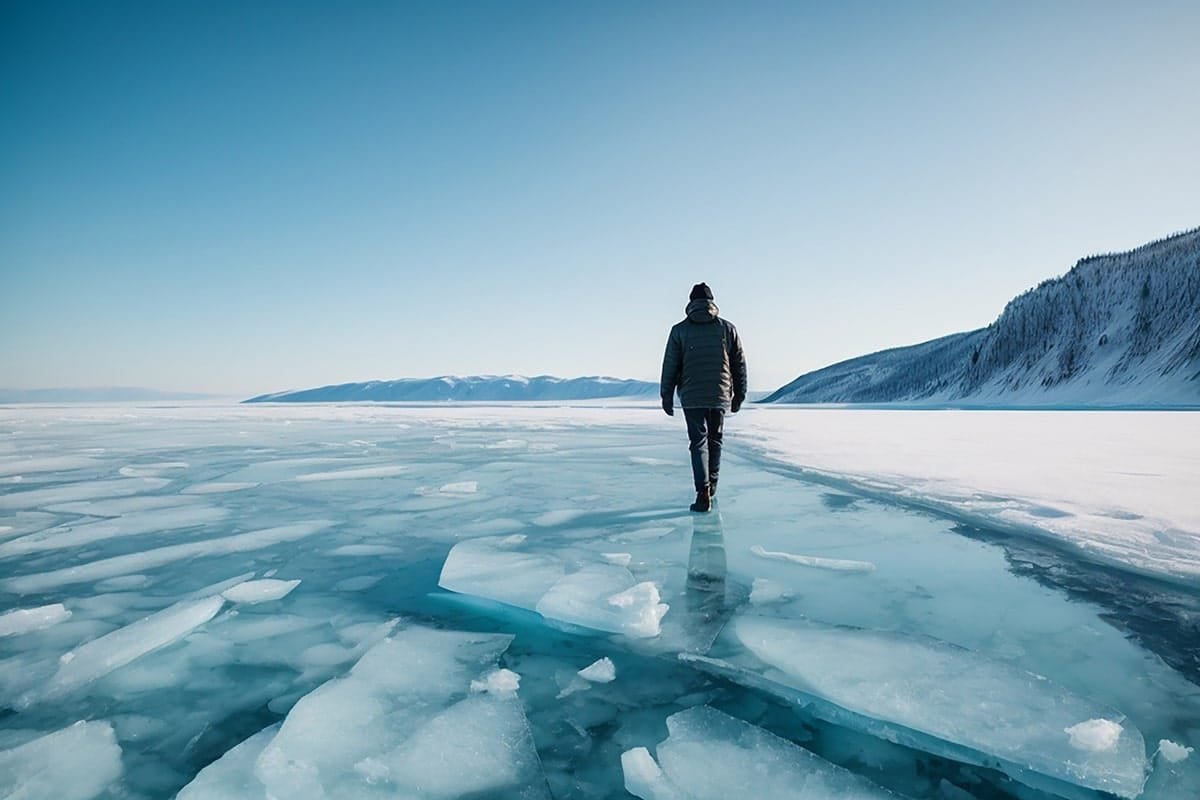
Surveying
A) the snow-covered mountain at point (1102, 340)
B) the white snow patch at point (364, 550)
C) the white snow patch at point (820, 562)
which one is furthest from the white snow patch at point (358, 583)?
the snow-covered mountain at point (1102, 340)

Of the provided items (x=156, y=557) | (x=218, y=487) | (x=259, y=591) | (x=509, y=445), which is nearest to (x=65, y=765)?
(x=259, y=591)

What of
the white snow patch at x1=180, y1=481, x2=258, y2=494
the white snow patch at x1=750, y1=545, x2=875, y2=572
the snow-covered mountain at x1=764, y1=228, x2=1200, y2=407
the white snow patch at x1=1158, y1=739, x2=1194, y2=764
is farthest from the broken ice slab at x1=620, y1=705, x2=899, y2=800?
the snow-covered mountain at x1=764, y1=228, x2=1200, y2=407

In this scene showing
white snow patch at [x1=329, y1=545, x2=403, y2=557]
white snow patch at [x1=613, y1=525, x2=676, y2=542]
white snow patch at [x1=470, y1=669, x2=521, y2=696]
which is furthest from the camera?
white snow patch at [x1=613, y1=525, x2=676, y2=542]

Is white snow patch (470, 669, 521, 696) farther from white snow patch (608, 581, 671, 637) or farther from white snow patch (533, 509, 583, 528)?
white snow patch (533, 509, 583, 528)

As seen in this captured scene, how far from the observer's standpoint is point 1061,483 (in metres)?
4.93

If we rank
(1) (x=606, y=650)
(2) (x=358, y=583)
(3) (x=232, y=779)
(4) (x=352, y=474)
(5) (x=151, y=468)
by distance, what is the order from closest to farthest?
(3) (x=232, y=779) < (1) (x=606, y=650) < (2) (x=358, y=583) < (4) (x=352, y=474) < (5) (x=151, y=468)

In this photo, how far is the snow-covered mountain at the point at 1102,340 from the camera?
99.5 ft

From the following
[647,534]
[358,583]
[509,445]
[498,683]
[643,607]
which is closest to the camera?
[498,683]

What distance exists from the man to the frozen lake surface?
406 millimetres

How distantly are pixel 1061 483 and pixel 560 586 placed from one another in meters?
4.82

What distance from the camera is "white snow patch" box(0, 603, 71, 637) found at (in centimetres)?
225

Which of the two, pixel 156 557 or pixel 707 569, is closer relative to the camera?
pixel 707 569

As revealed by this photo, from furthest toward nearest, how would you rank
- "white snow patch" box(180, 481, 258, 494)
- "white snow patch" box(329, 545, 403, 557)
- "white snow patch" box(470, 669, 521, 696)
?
"white snow patch" box(180, 481, 258, 494) → "white snow patch" box(329, 545, 403, 557) → "white snow patch" box(470, 669, 521, 696)

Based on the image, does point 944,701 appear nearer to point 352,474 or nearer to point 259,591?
point 259,591
